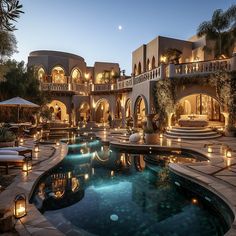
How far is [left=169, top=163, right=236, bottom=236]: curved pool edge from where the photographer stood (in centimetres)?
502

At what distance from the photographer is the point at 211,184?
618 centimetres

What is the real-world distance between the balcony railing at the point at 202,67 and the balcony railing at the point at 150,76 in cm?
126

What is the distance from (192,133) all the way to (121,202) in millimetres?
10656

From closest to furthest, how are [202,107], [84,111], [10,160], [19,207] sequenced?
[19,207] → [10,160] → [202,107] → [84,111]

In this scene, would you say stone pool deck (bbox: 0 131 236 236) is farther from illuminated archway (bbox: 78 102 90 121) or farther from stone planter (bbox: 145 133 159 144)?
illuminated archway (bbox: 78 102 90 121)

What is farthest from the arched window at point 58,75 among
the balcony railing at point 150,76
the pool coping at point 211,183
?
the pool coping at point 211,183

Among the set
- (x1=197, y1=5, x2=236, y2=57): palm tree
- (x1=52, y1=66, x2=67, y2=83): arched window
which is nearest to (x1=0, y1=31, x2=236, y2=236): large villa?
(x1=197, y1=5, x2=236, y2=57): palm tree

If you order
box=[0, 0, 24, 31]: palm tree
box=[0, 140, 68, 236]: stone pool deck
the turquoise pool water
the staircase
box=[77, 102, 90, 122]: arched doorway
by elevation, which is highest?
box=[0, 0, 24, 31]: palm tree

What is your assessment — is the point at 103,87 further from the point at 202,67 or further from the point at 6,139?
the point at 6,139

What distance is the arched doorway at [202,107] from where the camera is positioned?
20.3 m

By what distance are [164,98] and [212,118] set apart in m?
6.35

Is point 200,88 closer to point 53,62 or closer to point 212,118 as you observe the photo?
point 212,118

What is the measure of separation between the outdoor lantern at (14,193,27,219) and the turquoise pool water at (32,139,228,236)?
34.6 inches

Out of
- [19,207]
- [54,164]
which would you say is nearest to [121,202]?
[19,207]
